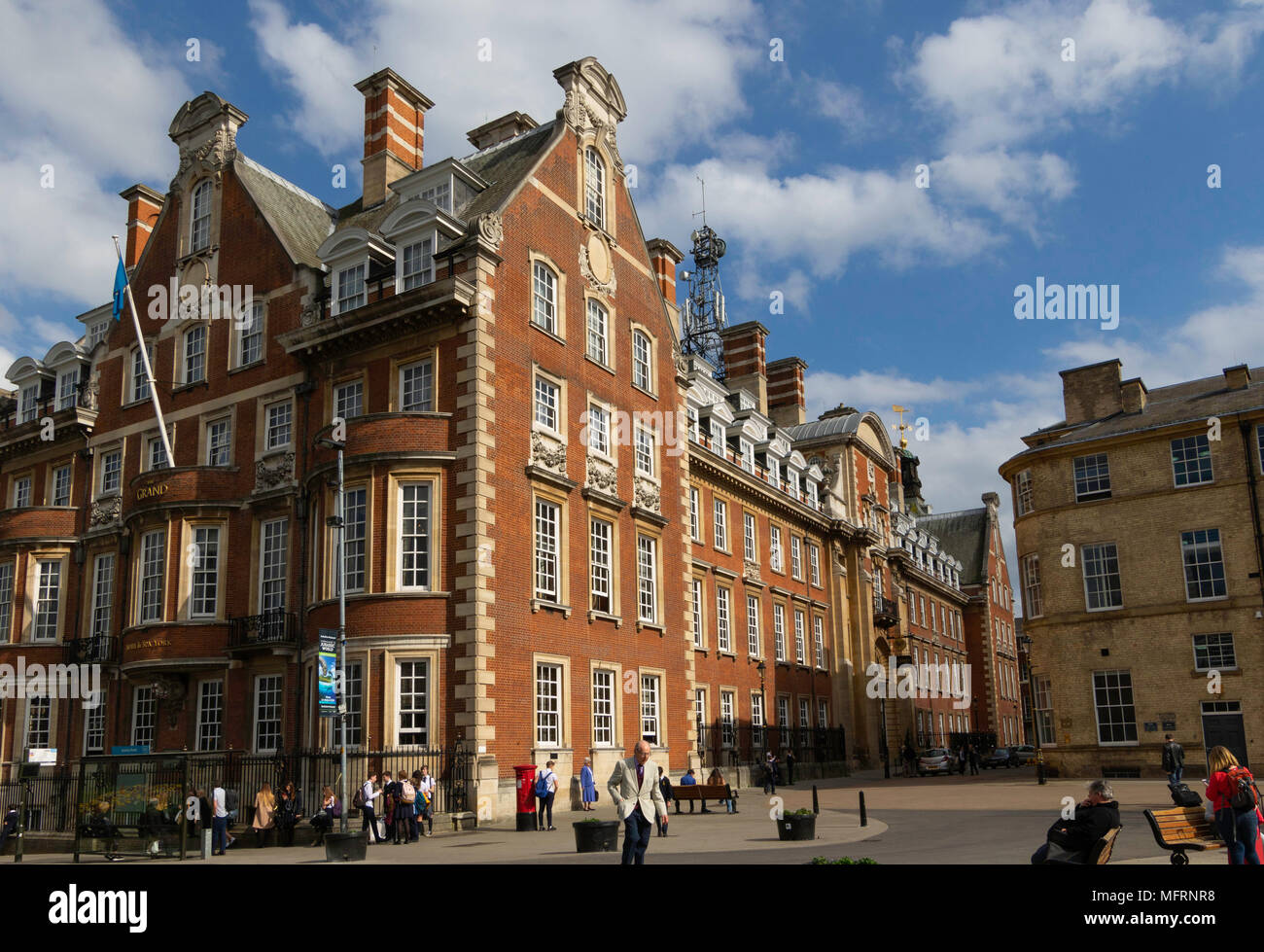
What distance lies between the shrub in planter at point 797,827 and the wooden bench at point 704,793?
771 cm

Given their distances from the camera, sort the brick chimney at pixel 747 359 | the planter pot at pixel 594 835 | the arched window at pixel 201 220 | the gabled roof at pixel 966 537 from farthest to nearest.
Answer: the gabled roof at pixel 966 537
the brick chimney at pixel 747 359
the arched window at pixel 201 220
the planter pot at pixel 594 835

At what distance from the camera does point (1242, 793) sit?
1295cm

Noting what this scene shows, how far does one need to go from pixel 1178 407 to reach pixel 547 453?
86.9ft

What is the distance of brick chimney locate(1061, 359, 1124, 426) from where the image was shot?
43469mm

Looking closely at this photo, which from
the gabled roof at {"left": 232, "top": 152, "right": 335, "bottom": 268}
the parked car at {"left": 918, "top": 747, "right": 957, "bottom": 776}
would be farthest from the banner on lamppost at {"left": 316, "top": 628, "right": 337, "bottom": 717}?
the parked car at {"left": 918, "top": 747, "right": 957, "bottom": 776}

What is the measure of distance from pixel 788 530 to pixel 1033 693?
13650 mm

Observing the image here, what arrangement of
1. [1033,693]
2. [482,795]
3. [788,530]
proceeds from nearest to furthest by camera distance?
[482,795] < [1033,693] < [788,530]

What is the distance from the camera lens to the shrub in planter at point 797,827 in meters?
20.2

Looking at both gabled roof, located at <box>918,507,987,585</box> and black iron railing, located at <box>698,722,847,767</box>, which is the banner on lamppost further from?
gabled roof, located at <box>918,507,987,585</box>

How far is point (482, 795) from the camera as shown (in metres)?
25.3

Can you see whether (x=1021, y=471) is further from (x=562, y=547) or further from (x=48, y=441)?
(x=48, y=441)

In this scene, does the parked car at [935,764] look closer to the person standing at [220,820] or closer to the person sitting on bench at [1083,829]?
the person standing at [220,820]

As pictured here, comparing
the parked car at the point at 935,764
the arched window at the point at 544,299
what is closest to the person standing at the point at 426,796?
the arched window at the point at 544,299

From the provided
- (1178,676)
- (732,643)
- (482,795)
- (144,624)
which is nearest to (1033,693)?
(1178,676)
